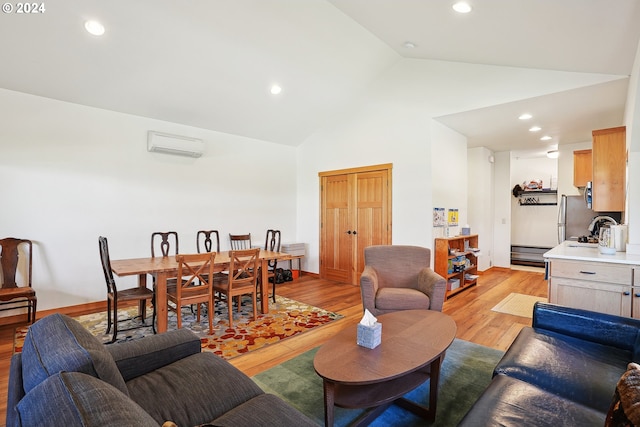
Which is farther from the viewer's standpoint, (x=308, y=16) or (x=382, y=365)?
(x=308, y=16)

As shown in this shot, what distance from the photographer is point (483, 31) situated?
292cm

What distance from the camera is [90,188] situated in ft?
13.7

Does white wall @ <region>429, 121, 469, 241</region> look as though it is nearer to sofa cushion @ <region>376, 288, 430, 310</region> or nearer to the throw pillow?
sofa cushion @ <region>376, 288, 430, 310</region>

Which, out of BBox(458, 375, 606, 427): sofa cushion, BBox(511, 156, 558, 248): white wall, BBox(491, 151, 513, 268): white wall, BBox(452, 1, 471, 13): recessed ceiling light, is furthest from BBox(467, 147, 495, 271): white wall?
BBox(458, 375, 606, 427): sofa cushion

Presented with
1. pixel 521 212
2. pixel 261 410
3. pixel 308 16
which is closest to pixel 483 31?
pixel 308 16

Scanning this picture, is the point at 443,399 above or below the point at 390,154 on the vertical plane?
below

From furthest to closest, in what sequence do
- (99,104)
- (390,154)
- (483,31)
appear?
(390,154) → (99,104) → (483,31)

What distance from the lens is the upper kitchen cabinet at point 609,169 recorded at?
3.52 metres

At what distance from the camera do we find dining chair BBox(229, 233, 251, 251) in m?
5.46

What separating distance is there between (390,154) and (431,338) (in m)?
3.53

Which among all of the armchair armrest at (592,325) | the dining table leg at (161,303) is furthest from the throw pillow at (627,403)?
the dining table leg at (161,303)

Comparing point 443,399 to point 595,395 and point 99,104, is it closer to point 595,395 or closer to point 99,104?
point 595,395

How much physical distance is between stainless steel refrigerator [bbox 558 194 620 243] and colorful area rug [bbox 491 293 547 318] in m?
1.86

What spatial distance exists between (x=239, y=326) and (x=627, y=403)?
3349 millimetres
